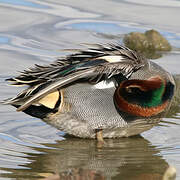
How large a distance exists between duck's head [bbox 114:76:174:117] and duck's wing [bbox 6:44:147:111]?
137mm

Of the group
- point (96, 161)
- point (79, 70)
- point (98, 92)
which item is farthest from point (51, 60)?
point (96, 161)

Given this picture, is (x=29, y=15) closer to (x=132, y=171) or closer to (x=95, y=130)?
(x=95, y=130)

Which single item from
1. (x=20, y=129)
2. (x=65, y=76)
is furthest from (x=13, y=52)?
(x=65, y=76)

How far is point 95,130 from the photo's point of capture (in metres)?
7.06

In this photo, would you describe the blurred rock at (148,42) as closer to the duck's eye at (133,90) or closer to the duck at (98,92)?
the duck at (98,92)

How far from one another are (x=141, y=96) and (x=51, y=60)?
3.35 meters

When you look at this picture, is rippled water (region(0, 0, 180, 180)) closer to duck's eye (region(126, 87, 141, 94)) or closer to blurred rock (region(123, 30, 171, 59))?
blurred rock (region(123, 30, 171, 59))

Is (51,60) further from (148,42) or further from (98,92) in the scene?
(98,92)

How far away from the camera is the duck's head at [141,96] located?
6.68 m

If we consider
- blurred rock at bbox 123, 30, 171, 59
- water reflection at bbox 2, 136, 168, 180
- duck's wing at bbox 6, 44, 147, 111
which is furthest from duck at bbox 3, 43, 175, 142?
blurred rock at bbox 123, 30, 171, 59

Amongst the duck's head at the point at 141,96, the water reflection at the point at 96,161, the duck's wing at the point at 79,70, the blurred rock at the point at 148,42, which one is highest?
the duck's wing at the point at 79,70

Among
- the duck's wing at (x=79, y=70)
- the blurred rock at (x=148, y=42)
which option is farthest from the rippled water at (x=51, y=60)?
the duck's wing at (x=79, y=70)

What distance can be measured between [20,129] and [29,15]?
188 inches

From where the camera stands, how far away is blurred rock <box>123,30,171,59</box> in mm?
10734
